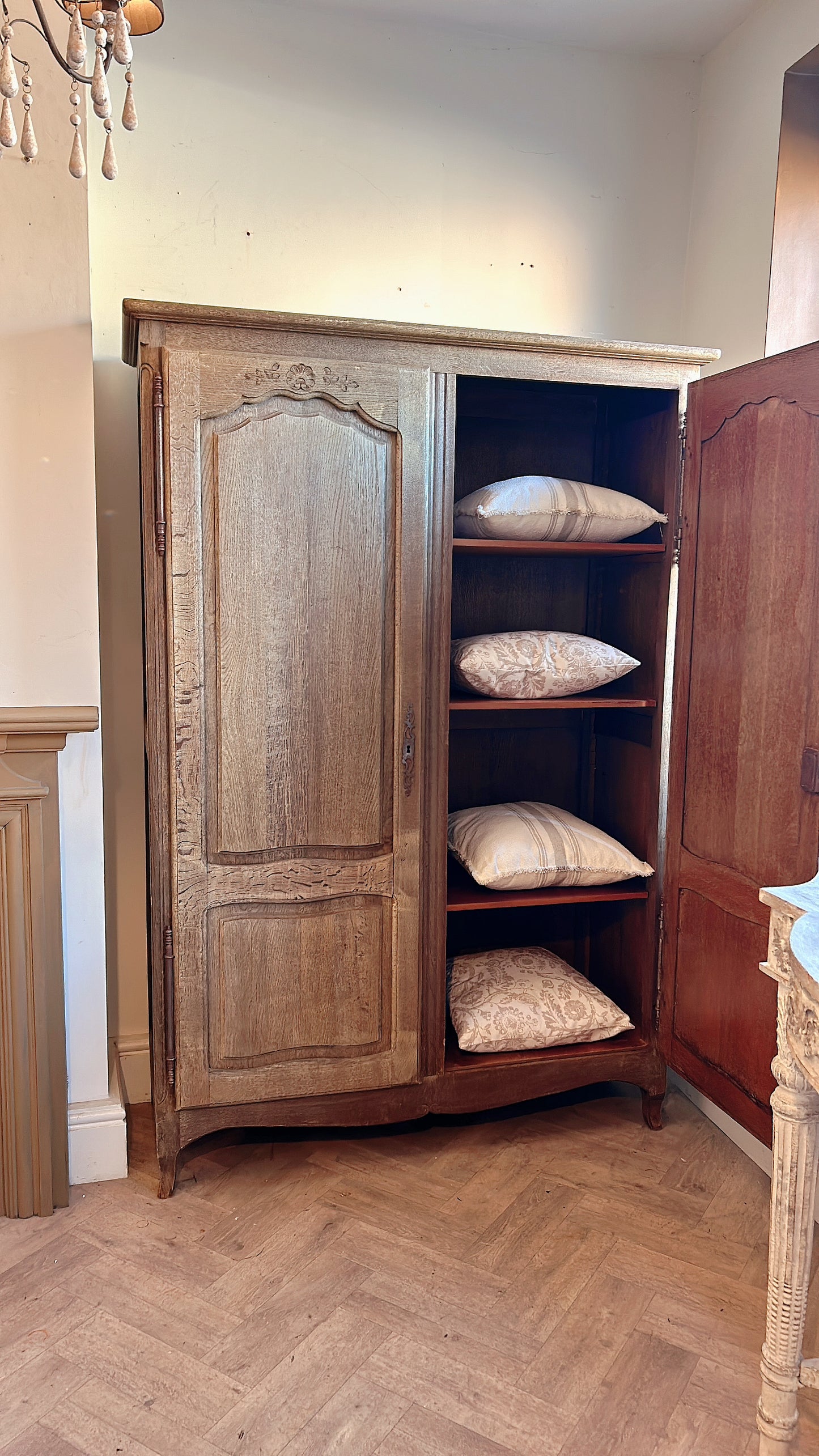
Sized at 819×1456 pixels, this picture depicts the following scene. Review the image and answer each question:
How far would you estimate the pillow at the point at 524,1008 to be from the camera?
238 centimetres

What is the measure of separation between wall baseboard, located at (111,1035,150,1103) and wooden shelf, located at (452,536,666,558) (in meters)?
1.54

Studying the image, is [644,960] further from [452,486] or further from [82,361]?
[82,361]

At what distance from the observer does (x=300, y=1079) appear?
7.34 feet

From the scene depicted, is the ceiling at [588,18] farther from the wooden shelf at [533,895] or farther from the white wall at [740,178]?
the wooden shelf at [533,895]

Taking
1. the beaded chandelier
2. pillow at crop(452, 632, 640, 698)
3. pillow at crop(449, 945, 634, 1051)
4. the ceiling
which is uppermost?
the ceiling

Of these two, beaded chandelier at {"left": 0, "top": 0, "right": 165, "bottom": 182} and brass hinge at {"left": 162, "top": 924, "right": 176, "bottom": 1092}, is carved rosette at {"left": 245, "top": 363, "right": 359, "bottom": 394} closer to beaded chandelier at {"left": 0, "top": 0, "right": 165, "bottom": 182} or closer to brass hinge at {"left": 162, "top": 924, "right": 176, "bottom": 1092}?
beaded chandelier at {"left": 0, "top": 0, "right": 165, "bottom": 182}

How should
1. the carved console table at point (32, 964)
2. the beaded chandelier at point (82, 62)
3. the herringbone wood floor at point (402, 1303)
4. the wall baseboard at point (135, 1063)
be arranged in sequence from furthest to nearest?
the wall baseboard at point (135, 1063) < the carved console table at point (32, 964) < the herringbone wood floor at point (402, 1303) < the beaded chandelier at point (82, 62)

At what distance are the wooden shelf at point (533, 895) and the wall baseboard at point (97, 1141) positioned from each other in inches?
35.7

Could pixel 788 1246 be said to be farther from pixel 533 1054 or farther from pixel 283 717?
pixel 283 717

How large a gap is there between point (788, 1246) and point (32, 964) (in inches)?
60.6

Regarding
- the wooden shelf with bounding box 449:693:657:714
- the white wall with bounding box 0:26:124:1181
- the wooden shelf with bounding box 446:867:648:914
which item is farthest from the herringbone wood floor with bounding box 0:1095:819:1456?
the wooden shelf with bounding box 449:693:657:714

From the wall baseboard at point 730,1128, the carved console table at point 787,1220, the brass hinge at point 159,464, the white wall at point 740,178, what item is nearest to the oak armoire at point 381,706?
the brass hinge at point 159,464

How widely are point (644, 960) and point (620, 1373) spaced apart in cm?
97

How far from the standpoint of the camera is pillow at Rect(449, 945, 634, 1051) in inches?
93.8
